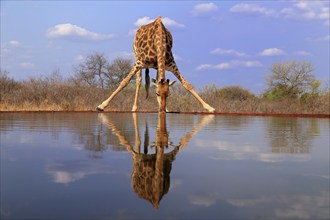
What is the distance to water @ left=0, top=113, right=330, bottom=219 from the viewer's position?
10.3 ft

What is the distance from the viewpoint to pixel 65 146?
21.5ft

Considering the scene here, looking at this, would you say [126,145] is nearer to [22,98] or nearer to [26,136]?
[26,136]

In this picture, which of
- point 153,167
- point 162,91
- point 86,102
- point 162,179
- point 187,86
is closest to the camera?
point 162,179

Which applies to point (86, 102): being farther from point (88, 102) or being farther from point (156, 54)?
point (156, 54)

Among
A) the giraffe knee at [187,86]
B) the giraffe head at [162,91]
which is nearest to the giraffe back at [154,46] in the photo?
the giraffe knee at [187,86]

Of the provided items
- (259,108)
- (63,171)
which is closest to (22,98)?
(259,108)

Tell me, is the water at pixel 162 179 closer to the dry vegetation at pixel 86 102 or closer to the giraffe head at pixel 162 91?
the giraffe head at pixel 162 91

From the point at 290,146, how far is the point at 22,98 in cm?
2050

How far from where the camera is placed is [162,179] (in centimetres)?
411

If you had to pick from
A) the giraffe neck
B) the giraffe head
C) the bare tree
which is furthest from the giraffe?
the bare tree

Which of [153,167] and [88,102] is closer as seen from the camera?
[153,167]

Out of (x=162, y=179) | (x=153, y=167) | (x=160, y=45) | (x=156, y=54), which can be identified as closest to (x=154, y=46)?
(x=156, y=54)

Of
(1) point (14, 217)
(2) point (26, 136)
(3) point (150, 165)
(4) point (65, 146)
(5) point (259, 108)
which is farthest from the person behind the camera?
(5) point (259, 108)

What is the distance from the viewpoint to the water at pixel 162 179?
313 centimetres
